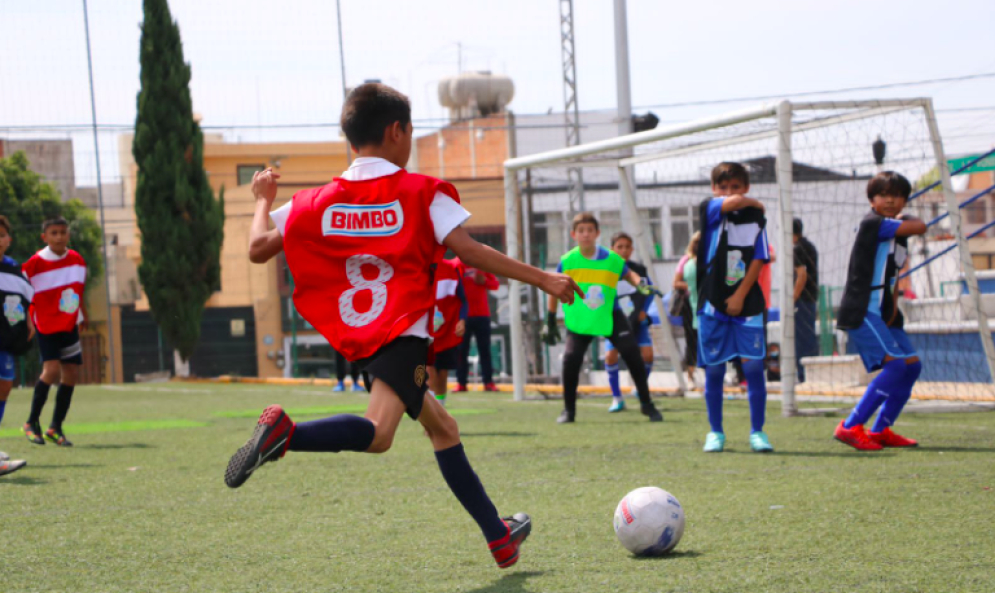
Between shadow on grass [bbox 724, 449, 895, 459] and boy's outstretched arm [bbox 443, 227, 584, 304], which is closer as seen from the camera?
boy's outstretched arm [bbox 443, 227, 584, 304]

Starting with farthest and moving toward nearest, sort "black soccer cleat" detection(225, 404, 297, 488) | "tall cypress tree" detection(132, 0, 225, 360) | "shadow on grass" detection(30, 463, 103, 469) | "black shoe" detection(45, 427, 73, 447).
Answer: "tall cypress tree" detection(132, 0, 225, 360) → "black shoe" detection(45, 427, 73, 447) → "shadow on grass" detection(30, 463, 103, 469) → "black soccer cleat" detection(225, 404, 297, 488)

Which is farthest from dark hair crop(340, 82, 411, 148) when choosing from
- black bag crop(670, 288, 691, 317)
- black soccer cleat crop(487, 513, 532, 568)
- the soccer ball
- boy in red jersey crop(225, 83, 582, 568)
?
black bag crop(670, 288, 691, 317)

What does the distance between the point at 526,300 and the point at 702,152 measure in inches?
344

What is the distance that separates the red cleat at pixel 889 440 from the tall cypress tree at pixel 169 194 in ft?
72.5

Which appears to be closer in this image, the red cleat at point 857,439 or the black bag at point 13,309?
the red cleat at point 857,439

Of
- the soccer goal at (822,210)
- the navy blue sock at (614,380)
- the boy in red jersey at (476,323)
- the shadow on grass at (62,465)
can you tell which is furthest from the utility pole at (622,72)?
the shadow on grass at (62,465)

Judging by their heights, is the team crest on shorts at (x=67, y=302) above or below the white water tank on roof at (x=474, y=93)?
below

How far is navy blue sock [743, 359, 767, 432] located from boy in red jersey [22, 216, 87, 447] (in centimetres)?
524

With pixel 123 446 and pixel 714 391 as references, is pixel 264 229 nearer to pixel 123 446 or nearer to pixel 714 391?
pixel 714 391

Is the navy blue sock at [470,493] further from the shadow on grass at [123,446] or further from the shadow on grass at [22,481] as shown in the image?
the shadow on grass at [123,446]

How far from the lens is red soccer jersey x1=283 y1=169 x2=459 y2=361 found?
11.3 ft

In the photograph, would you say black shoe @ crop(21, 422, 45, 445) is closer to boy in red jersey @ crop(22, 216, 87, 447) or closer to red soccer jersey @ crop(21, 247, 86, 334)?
boy in red jersey @ crop(22, 216, 87, 447)

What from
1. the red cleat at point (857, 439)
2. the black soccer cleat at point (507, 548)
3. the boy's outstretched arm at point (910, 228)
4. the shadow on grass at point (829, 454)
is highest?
the boy's outstretched arm at point (910, 228)

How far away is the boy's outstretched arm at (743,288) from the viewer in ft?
22.4
